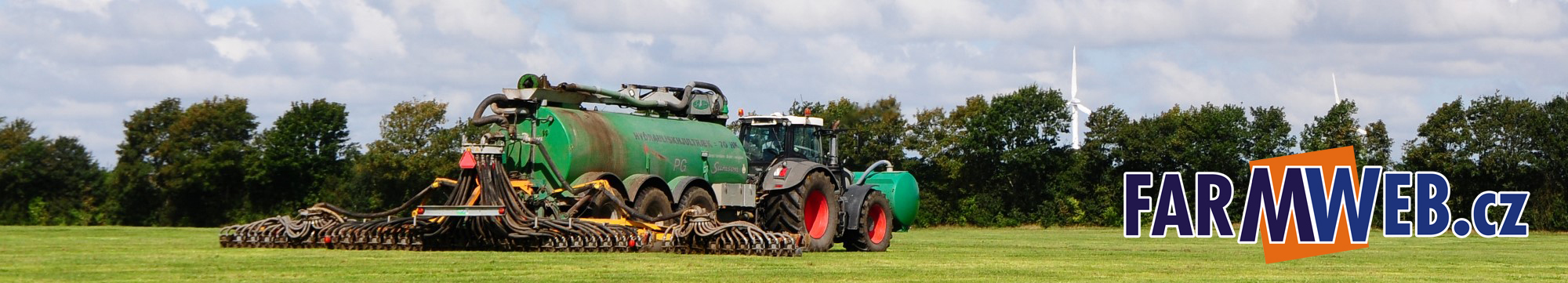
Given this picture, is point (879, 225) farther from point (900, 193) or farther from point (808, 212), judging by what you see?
point (900, 193)

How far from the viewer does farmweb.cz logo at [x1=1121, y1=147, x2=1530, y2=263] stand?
33.0 metres

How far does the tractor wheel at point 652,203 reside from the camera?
77.8 ft

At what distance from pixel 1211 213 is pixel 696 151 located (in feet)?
105

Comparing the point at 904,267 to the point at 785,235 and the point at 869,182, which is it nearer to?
the point at 785,235

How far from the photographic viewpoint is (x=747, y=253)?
22.2 meters

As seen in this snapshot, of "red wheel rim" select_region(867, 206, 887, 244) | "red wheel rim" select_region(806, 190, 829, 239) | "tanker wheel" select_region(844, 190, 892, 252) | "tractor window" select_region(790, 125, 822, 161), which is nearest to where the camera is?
"red wheel rim" select_region(806, 190, 829, 239)

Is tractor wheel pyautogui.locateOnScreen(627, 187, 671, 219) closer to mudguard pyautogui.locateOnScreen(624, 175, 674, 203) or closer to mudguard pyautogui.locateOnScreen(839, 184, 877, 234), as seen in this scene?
mudguard pyautogui.locateOnScreen(624, 175, 674, 203)

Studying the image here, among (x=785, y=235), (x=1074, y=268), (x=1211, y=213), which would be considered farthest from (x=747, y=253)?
(x=1211, y=213)

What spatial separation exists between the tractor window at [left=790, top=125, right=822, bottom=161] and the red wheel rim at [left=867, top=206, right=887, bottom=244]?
5.40ft

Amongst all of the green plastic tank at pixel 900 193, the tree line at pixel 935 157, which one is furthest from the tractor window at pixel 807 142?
the tree line at pixel 935 157

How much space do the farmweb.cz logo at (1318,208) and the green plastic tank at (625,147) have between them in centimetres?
850

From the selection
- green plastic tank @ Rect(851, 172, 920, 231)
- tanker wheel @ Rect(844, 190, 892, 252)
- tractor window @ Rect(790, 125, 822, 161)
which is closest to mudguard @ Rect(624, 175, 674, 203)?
tanker wheel @ Rect(844, 190, 892, 252)

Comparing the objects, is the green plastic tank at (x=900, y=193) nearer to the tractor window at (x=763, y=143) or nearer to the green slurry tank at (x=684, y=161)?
the green slurry tank at (x=684, y=161)

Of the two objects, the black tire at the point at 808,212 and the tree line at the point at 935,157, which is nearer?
the black tire at the point at 808,212
